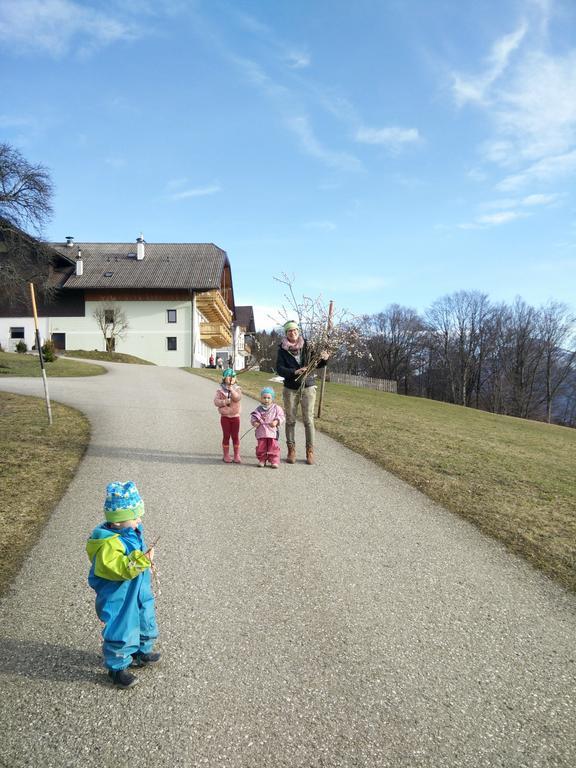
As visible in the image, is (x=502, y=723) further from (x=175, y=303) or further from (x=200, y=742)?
(x=175, y=303)

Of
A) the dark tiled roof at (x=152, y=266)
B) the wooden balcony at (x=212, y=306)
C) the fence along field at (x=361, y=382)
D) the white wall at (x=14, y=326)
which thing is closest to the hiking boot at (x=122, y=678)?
the dark tiled roof at (x=152, y=266)

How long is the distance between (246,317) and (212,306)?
28.4 m

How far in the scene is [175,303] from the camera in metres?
45.4

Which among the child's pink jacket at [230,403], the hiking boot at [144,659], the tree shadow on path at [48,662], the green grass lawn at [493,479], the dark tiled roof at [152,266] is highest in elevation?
the dark tiled roof at [152,266]

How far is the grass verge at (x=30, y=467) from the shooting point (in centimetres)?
480

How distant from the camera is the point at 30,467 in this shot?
7.08 meters

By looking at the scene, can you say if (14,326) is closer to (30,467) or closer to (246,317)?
(246,317)

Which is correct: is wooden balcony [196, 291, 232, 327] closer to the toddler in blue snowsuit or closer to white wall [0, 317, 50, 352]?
white wall [0, 317, 50, 352]

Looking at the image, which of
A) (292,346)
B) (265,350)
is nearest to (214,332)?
(265,350)

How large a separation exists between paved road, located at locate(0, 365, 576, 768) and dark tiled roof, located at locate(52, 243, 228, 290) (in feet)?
133

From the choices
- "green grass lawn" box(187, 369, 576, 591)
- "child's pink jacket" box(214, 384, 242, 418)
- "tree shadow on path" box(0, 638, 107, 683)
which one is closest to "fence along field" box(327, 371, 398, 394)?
"green grass lawn" box(187, 369, 576, 591)

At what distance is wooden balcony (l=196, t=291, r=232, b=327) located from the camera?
148 feet

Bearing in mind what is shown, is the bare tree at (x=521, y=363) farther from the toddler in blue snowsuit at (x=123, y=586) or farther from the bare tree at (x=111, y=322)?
the toddler in blue snowsuit at (x=123, y=586)

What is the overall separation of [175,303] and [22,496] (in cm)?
4086
